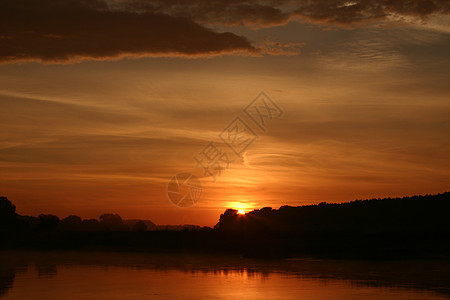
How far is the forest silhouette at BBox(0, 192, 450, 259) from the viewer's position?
43.2m

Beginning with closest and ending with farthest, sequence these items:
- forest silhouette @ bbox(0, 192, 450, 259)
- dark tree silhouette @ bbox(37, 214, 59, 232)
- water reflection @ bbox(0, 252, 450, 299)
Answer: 1. water reflection @ bbox(0, 252, 450, 299)
2. forest silhouette @ bbox(0, 192, 450, 259)
3. dark tree silhouette @ bbox(37, 214, 59, 232)

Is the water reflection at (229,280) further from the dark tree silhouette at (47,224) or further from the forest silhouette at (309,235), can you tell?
the dark tree silhouette at (47,224)

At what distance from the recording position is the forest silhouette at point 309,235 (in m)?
43.2

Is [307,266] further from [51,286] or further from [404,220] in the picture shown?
[404,220]

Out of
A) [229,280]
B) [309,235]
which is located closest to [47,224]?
[309,235]

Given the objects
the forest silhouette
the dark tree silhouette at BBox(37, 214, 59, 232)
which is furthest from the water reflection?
the dark tree silhouette at BBox(37, 214, 59, 232)

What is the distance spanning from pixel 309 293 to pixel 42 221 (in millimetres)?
66395

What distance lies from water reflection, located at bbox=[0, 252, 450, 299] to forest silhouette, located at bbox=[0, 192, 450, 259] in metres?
6.05

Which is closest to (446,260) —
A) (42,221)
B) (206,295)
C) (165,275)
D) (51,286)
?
→ (165,275)

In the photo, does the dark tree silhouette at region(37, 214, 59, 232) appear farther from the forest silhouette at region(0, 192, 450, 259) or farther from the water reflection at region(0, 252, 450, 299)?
the water reflection at region(0, 252, 450, 299)

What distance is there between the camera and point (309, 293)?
2239 cm

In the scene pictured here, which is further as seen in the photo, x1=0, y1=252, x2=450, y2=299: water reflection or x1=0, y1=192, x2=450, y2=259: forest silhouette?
x1=0, y1=192, x2=450, y2=259: forest silhouette

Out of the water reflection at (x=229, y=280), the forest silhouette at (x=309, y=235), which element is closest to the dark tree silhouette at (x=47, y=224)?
the forest silhouette at (x=309, y=235)

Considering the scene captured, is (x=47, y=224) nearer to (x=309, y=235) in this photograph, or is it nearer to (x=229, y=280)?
(x=309, y=235)
